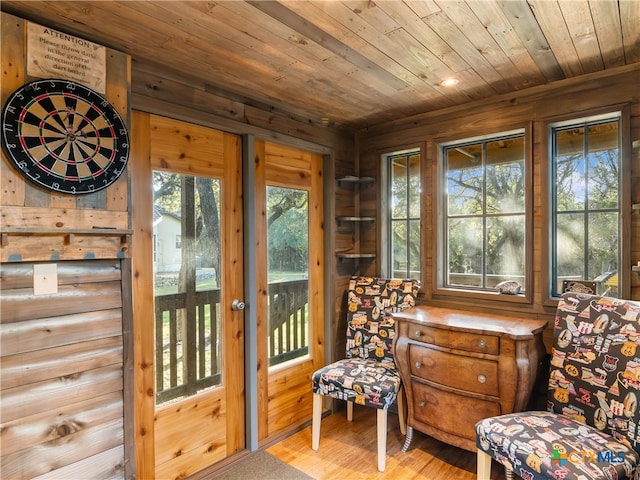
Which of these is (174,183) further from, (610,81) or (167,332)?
(610,81)

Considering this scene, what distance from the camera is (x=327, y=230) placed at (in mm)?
3082

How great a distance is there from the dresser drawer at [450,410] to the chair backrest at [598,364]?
1.16 ft

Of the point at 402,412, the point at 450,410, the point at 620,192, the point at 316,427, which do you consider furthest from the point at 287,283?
the point at 620,192

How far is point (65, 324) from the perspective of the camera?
1.65 meters

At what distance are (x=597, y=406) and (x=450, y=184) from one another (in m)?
1.66

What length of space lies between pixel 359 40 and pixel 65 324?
72.6 inches

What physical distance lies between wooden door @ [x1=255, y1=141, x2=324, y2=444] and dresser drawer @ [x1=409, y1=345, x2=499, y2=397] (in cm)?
90

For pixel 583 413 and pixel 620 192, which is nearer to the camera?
pixel 583 413

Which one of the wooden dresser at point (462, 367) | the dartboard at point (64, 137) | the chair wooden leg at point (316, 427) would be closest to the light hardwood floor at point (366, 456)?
the chair wooden leg at point (316, 427)

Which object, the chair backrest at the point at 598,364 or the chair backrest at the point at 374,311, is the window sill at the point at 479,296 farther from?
the chair backrest at the point at 598,364

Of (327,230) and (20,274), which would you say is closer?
(20,274)

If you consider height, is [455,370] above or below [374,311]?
below

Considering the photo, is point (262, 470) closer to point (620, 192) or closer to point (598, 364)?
point (598, 364)

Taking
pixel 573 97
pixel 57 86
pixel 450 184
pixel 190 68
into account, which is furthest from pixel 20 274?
pixel 573 97
